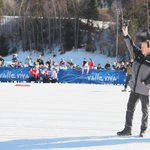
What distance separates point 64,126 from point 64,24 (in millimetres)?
54051

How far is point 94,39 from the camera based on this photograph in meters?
61.3

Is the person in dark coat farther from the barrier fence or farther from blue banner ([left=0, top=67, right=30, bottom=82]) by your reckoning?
blue banner ([left=0, top=67, right=30, bottom=82])

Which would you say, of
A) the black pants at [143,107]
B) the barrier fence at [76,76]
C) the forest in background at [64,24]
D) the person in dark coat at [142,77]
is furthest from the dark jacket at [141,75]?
the forest in background at [64,24]

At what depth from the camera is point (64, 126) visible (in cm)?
865

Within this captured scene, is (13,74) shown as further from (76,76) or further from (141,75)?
(141,75)

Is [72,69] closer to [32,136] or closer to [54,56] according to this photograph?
[32,136]

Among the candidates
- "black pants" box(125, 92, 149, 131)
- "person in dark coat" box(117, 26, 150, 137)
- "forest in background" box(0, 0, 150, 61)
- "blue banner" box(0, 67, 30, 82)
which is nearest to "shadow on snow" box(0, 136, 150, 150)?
"black pants" box(125, 92, 149, 131)

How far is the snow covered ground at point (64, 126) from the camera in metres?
6.94

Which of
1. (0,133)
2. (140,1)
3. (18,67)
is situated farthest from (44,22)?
(0,133)

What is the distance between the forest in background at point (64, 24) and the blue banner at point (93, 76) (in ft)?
111

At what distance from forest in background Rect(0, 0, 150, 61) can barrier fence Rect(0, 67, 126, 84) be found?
33.9 m

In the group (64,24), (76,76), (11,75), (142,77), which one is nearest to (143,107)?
(142,77)

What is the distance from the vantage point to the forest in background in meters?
59.6

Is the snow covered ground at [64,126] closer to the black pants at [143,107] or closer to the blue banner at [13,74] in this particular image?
the black pants at [143,107]
